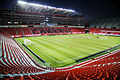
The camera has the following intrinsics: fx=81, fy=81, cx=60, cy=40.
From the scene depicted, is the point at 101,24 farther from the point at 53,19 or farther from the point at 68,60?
the point at 68,60

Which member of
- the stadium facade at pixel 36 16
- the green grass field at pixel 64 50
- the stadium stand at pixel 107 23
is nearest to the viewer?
the green grass field at pixel 64 50

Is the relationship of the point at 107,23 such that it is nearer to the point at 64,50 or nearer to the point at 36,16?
the point at 36,16

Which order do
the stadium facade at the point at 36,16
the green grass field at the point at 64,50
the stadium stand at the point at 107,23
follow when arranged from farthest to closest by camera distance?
the stadium stand at the point at 107,23
the stadium facade at the point at 36,16
the green grass field at the point at 64,50

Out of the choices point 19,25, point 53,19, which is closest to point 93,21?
point 53,19

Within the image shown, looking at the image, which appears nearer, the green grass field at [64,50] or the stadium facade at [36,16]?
the green grass field at [64,50]

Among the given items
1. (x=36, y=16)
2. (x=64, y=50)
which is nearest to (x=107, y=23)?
(x=36, y=16)

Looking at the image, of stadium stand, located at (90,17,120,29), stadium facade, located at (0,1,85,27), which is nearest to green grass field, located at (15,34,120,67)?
stadium facade, located at (0,1,85,27)

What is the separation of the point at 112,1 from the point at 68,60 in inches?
2184

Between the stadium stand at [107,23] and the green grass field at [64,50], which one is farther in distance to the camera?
the stadium stand at [107,23]

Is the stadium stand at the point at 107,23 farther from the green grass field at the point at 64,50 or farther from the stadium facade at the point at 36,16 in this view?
the green grass field at the point at 64,50

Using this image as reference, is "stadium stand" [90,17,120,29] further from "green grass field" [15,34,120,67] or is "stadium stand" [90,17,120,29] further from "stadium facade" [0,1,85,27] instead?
"green grass field" [15,34,120,67]

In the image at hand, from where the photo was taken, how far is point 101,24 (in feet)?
221

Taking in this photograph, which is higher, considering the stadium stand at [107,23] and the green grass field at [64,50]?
the stadium stand at [107,23]

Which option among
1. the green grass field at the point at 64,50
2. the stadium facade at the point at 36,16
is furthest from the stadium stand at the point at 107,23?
the green grass field at the point at 64,50
